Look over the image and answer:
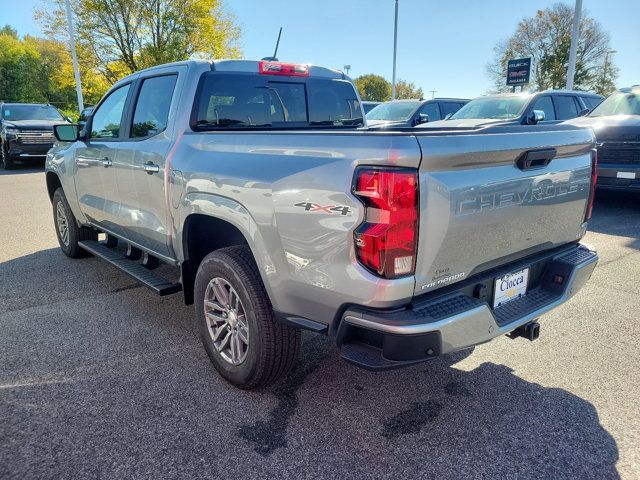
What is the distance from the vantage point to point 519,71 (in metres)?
27.3

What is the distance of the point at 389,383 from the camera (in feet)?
9.71

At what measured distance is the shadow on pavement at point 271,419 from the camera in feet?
7.38

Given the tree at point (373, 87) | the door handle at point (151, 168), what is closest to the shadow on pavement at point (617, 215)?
the door handle at point (151, 168)

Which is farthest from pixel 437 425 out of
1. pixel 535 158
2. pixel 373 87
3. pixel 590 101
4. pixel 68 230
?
pixel 373 87

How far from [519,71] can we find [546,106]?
20.5 m

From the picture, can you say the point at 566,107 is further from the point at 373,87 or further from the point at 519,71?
the point at 373,87

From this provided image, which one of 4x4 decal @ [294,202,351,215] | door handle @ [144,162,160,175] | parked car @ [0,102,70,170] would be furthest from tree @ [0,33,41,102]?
4x4 decal @ [294,202,351,215]

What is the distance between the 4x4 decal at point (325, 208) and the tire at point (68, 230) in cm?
384

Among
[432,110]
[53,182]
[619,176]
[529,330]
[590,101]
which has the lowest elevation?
[529,330]

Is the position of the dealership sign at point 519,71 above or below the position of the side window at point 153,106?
above

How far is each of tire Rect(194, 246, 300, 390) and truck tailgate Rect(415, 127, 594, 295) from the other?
899mm

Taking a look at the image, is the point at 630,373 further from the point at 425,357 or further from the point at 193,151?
the point at 193,151

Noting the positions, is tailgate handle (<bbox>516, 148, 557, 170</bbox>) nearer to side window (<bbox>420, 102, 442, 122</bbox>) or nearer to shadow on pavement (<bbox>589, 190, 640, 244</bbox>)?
shadow on pavement (<bbox>589, 190, 640, 244</bbox>)

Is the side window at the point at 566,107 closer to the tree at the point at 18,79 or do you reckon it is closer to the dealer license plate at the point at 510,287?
the dealer license plate at the point at 510,287
